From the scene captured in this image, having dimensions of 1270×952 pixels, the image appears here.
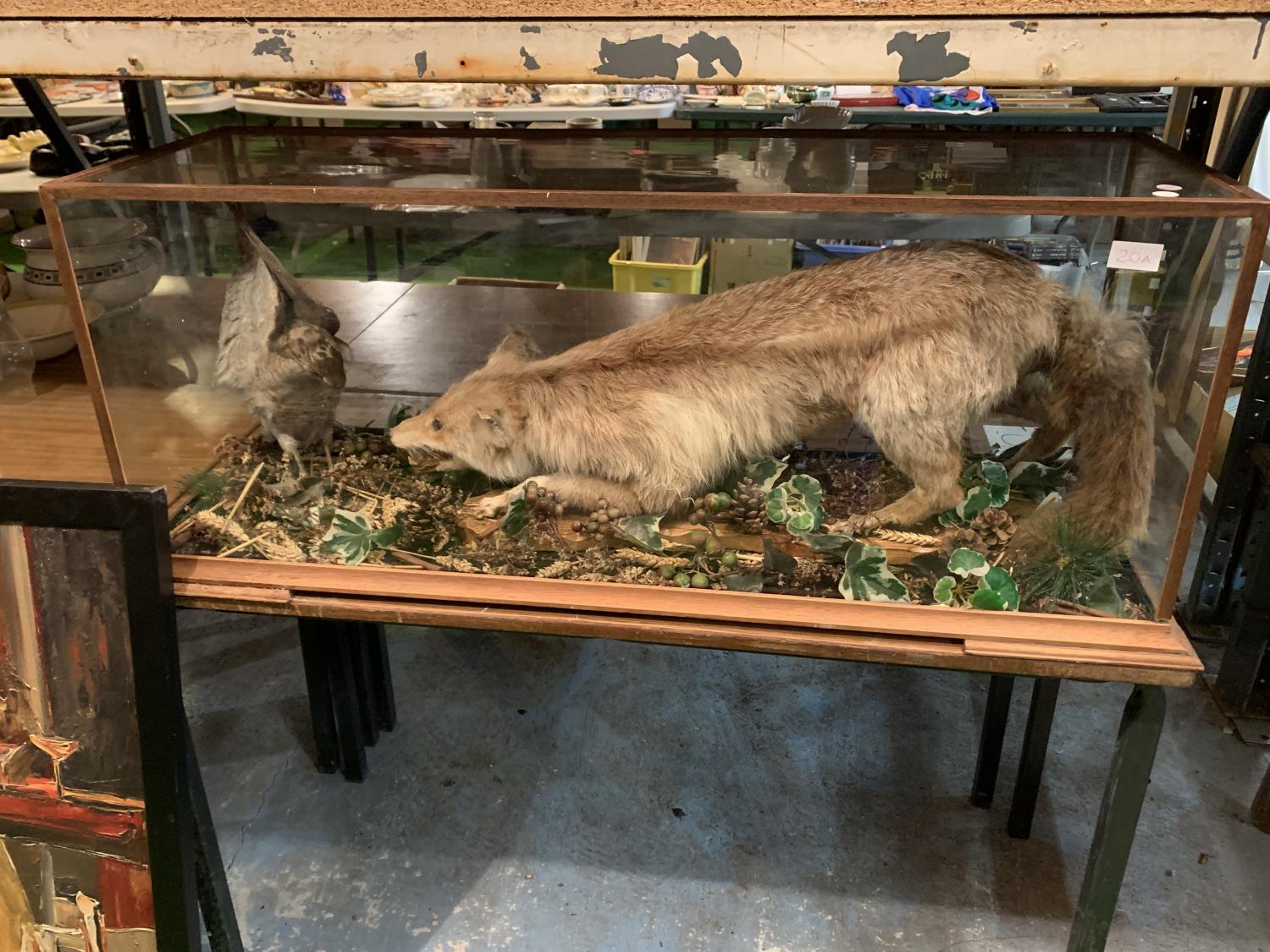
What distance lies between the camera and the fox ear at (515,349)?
1659 millimetres

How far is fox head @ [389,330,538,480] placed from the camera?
1.57 metres

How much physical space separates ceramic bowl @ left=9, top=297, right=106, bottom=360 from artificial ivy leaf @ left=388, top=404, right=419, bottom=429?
878mm

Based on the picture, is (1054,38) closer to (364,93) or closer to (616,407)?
(616,407)

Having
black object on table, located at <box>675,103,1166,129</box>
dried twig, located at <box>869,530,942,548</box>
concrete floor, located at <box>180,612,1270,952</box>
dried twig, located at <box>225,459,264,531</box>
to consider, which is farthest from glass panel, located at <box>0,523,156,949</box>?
black object on table, located at <box>675,103,1166,129</box>

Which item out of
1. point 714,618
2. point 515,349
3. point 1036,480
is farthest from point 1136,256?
point 515,349

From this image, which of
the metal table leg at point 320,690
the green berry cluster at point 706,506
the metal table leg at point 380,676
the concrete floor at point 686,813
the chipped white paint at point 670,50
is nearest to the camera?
the chipped white paint at point 670,50

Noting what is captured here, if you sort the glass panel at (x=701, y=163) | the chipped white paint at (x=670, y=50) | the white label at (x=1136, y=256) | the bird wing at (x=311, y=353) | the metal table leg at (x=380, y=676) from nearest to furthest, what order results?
the chipped white paint at (x=670, y=50)
the white label at (x=1136, y=256)
the glass panel at (x=701, y=163)
the bird wing at (x=311, y=353)
the metal table leg at (x=380, y=676)

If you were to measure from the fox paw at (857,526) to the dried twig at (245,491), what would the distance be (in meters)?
1.00

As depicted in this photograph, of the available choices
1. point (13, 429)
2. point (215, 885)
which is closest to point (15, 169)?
point (13, 429)

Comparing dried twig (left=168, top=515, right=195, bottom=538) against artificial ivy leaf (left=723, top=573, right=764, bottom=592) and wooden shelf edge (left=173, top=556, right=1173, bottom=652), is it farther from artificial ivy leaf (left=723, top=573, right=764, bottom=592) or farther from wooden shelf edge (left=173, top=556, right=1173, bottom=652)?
artificial ivy leaf (left=723, top=573, right=764, bottom=592)

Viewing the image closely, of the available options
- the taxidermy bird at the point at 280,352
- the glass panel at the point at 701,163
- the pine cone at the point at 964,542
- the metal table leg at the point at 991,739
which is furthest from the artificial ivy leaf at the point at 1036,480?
the taxidermy bird at the point at 280,352

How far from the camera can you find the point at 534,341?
5.64ft

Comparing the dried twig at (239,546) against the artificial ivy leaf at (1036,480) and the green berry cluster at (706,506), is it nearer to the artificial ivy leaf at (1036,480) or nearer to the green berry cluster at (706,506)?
the green berry cluster at (706,506)

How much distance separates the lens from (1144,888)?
6.26 ft
